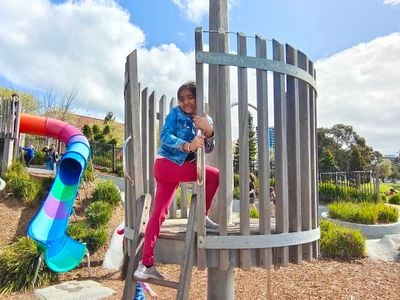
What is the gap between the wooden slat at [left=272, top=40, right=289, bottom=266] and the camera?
273 centimetres

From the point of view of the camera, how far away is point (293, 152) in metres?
2.87

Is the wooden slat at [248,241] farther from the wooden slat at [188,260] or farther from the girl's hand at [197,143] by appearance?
the girl's hand at [197,143]

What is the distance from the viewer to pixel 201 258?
8.43ft

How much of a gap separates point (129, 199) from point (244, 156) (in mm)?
1188

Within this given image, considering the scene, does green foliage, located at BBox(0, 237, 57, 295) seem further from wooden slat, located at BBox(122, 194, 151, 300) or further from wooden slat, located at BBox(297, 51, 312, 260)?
wooden slat, located at BBox(297, 51, 312, 260)

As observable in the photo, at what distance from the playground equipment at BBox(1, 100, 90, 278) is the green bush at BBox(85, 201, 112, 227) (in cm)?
75

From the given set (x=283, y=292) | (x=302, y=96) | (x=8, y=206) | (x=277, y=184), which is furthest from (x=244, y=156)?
(x=8, y=206)

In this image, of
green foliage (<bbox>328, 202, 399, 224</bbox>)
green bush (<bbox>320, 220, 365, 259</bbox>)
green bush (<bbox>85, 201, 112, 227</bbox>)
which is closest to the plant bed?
green foliage (<bbox>328, 202, 399, 224</bbox>)

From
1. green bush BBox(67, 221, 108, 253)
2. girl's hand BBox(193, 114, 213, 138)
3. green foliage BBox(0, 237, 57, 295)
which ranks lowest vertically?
green foliage BBox(0, 237, 57, 295)

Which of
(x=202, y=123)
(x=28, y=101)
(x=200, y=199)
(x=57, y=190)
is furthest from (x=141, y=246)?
(x=28, y=101)

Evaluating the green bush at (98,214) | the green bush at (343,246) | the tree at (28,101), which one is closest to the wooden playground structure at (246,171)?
the green bush at (343,246)

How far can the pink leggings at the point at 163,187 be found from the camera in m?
2.68

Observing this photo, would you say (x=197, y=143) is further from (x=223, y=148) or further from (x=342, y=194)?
(x=342, y=194)

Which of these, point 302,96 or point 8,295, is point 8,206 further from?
point 302,96
